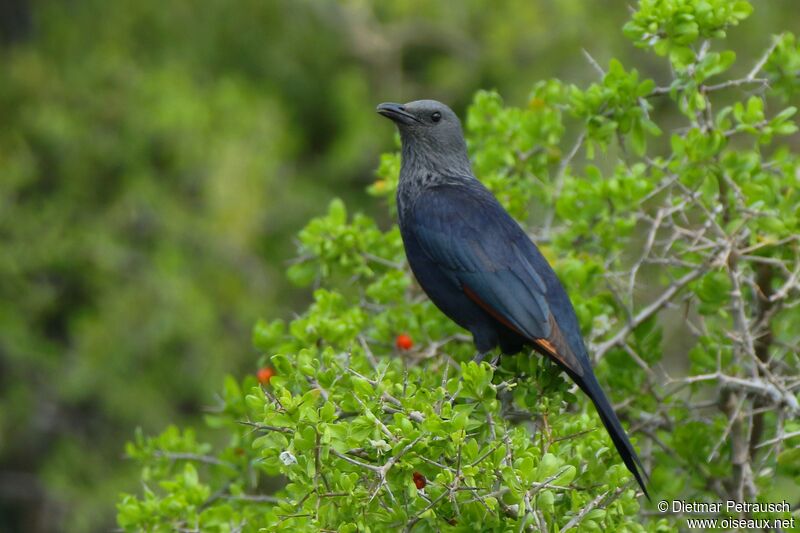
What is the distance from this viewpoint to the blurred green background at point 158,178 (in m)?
10.4

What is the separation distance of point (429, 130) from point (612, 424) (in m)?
1.88

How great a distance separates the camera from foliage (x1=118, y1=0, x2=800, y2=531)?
327 centimetres

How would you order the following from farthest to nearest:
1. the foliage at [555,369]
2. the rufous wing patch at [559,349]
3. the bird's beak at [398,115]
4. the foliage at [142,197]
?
1. the foliage at [142,197]
2. the bird's beak at [398,115]
3. the rufous wing patch at [559,349]
4. the foliage at [555,369]

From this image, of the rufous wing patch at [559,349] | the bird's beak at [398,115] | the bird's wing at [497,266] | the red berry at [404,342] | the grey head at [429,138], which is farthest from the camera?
the bird's beak at [398,115]

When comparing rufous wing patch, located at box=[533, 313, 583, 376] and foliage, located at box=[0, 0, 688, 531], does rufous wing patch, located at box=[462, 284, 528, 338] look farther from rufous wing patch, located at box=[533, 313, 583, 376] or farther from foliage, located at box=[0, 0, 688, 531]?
foliage, located at box=[0, 0, 688, 531]

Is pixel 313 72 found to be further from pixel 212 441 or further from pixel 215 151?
→ pixel 212 441

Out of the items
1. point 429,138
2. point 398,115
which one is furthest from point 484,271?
point 398,115

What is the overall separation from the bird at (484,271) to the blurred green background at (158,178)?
5610mm

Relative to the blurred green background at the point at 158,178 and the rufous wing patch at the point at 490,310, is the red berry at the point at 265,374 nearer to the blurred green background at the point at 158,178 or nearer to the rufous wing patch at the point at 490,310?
the rufous wing patch at the point at 490,310

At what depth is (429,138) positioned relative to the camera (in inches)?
204

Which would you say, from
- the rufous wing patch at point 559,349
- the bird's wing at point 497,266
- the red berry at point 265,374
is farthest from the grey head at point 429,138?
the rufous wing patch at point 559,349

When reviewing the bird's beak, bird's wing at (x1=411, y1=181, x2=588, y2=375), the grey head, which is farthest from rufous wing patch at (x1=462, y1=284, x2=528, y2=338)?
the bird's beak

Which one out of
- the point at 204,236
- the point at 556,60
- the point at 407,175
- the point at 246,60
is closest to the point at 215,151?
the point at 204,236

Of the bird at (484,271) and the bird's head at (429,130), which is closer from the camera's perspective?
the bird at (484,271)
